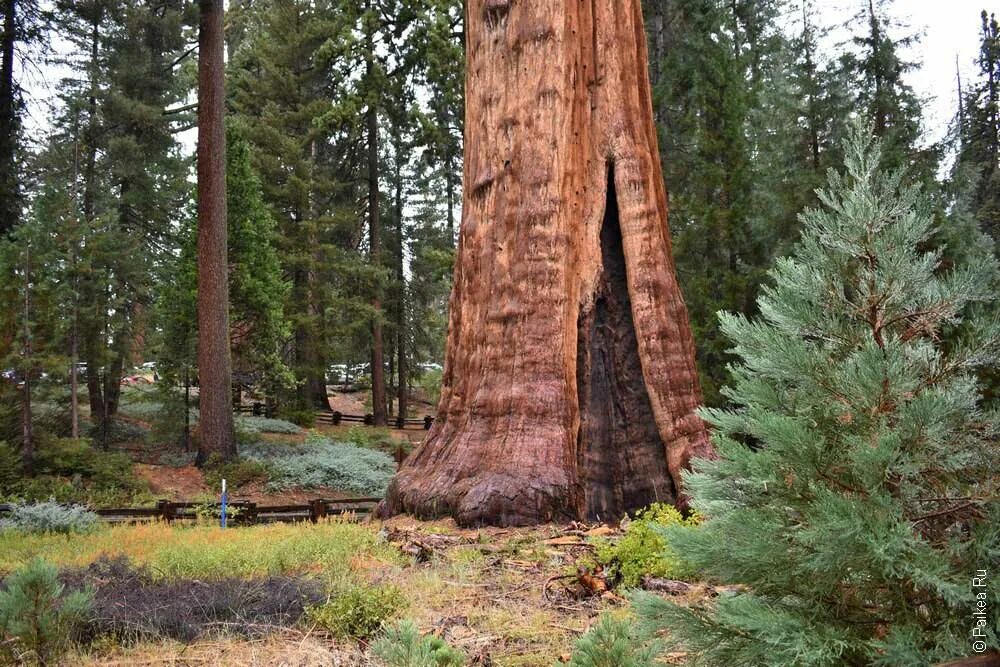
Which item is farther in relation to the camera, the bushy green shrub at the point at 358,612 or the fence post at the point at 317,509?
the fence post at the point at 317,509

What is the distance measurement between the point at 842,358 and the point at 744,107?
1342 centimetres

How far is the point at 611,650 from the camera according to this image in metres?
2.61

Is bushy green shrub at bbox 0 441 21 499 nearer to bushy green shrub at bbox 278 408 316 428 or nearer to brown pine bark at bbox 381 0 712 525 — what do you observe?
brown pine bark at bbox 381 0 712 525

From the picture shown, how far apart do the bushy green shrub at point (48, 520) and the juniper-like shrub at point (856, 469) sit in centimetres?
842

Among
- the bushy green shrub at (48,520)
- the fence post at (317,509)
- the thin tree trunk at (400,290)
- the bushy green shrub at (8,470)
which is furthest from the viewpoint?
the thin tree trunk at (400,290)

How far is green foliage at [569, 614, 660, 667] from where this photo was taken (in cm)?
257

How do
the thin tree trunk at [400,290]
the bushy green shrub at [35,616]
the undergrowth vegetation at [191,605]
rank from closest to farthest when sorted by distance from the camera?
1. the bushy green shrub at [35,616]
2. the undergrowth vegetation at [191,605]
3. the thin tree trunk at [400,290]

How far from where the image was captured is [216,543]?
6.75m

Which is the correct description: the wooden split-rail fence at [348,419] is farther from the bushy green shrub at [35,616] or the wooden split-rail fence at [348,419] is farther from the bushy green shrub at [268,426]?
the bushy green shrub at [35,616]

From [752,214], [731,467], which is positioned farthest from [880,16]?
[731,467]

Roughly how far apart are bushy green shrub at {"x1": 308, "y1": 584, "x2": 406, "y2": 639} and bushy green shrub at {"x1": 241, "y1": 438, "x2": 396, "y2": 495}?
10.3 m

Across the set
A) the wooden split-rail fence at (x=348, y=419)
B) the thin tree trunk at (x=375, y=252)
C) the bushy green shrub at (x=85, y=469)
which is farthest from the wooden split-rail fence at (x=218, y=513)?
the thin tree trunk at (x=375, y=252)

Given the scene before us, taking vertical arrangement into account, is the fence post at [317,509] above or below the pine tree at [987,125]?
below

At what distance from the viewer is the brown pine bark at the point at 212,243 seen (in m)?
15.0
